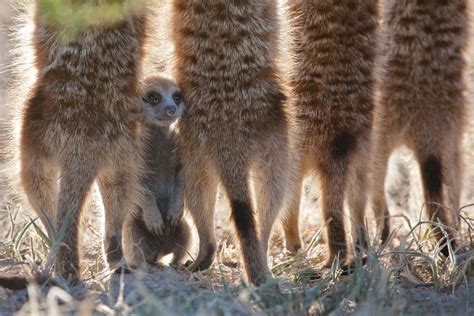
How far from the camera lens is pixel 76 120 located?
418 centimetres

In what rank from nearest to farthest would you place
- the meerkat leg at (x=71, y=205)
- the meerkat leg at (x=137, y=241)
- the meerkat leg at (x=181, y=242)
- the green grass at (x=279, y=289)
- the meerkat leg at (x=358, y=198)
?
the green grass at (x=279, y=289)
the meerkat leg at (x=71, y=205)
the meerkat leg at (x=137, y=241)
the meerkat leg at (x=181, y=242)
the meerkat leg at (x=358, y=198)

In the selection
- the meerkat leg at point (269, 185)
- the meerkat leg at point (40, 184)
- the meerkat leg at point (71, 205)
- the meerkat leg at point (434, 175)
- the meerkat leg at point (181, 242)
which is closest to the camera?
the meerkat leg at point (71, 205)

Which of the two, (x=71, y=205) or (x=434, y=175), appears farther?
(x=434, y=175)

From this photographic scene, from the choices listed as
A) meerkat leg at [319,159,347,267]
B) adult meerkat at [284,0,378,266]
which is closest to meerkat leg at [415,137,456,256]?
adult meerkat at [284,0,378,266]

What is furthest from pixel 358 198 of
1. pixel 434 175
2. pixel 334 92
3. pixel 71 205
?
pixel 71 205

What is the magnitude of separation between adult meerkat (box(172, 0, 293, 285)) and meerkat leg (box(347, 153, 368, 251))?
1.94 ft

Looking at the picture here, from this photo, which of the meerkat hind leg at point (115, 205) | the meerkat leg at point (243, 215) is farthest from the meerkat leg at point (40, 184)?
the meerkat leg at point (243, 215)

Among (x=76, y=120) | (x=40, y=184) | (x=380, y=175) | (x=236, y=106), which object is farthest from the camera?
(x=380, y=175)

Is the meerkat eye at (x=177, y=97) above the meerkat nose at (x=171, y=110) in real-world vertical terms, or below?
above

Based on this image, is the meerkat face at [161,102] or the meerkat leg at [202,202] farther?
the meerkat leg at [202,202]

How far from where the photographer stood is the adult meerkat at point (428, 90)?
211 inches

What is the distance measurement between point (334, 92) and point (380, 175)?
1022 mm

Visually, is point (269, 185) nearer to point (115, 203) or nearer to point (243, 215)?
point (243, 215)

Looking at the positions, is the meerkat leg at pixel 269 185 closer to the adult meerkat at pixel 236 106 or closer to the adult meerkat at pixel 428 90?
the adult meerkat at pixel 236 106
